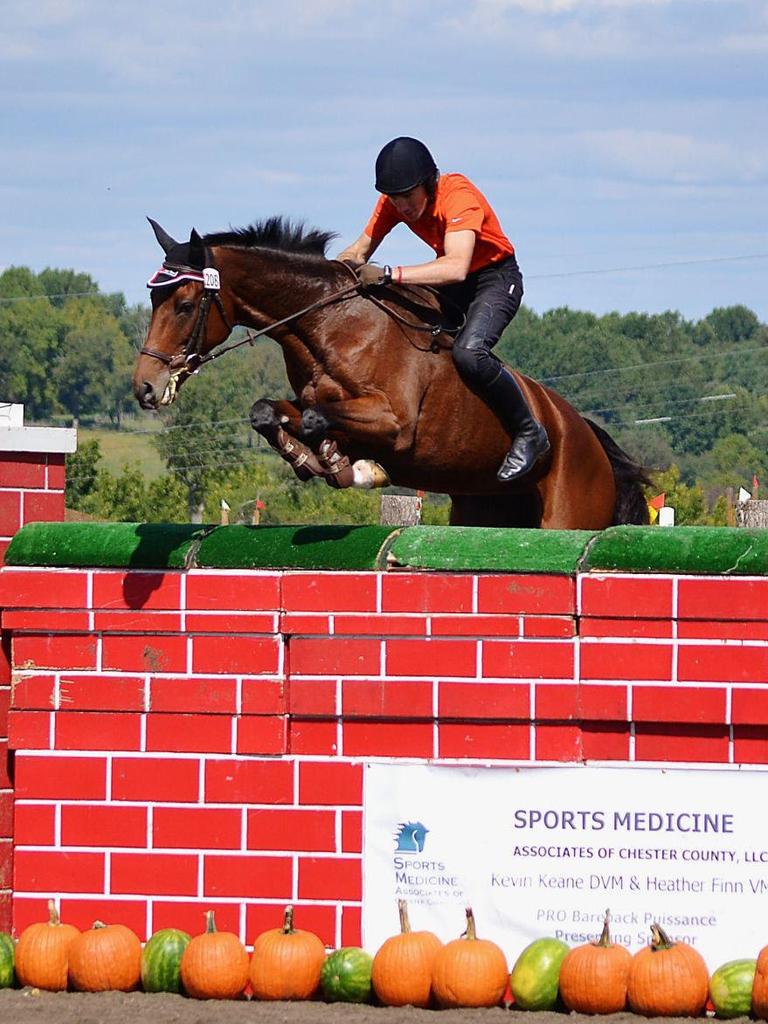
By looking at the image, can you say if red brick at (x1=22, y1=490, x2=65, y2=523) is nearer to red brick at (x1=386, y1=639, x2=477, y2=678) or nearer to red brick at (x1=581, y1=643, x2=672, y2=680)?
red brick at (x1=386, y1=639, x2=477, y2=678)

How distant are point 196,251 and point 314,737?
2144 mm

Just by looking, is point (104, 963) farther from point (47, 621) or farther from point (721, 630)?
point (721, 630)

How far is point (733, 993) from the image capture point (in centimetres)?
509

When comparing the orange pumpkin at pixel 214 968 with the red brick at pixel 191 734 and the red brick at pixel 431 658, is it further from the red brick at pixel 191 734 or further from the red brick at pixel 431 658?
the red brick at pixel 431 658

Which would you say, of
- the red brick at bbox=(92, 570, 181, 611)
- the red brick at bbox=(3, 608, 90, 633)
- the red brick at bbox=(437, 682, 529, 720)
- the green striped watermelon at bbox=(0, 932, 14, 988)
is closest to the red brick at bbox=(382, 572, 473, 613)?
the red brick at bbox=(437, 682, 529, 720)

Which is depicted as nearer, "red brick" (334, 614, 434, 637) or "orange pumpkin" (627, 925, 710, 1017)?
"orange pumpkin" (627, 925, 710, 1017)

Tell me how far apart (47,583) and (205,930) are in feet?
4.33

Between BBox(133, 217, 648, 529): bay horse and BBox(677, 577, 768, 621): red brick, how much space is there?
5.70 ft

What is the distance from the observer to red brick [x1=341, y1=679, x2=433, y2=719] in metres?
5.56

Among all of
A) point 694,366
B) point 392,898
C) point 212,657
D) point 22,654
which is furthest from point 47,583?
point 694,366

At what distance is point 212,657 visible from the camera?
5.69 metres

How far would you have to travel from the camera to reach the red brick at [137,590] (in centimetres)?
576

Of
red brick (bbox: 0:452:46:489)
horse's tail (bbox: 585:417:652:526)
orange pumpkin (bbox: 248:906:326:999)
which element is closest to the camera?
orange pumpkin (bbox: 248:906:326:999)

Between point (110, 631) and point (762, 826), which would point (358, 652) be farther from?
point (762, 826)
